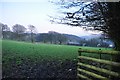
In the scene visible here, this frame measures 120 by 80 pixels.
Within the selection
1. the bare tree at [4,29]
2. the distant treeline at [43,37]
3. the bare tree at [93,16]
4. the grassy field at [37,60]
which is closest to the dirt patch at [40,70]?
the grassy field at [37,60]

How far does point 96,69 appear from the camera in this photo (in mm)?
6043

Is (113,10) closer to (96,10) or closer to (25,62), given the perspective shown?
(96,10)

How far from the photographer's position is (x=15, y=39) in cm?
697

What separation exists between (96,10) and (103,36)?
2.09ft

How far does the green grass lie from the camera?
7051 mm

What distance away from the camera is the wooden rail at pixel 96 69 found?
5.10 m

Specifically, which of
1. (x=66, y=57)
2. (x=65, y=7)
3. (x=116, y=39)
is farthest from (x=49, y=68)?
(x=116, y=39)

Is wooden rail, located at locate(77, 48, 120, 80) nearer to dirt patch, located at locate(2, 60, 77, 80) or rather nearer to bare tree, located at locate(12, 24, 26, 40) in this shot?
dirt patch, located at locate(2, 60, 77, 80)

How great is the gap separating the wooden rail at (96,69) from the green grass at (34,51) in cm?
28

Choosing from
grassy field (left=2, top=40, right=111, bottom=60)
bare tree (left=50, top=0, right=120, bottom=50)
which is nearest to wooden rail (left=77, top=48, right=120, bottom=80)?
grassy field (left=2, top=40, right=111, bottom=60)

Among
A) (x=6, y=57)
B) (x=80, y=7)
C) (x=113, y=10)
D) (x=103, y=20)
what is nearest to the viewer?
(x=113, y=10)

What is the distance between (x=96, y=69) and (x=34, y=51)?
1847 mm

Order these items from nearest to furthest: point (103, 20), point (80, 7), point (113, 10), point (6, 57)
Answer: point (113, 10), point (103, 20), point (80, 7), point (6, 57)

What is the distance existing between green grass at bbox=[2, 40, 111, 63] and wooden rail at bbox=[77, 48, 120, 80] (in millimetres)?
281
